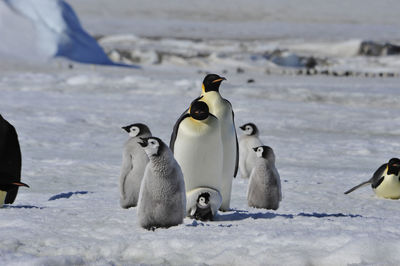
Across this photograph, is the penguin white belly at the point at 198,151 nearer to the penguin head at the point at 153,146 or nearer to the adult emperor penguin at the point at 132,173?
the adult emperor penguin at the point at 132,173

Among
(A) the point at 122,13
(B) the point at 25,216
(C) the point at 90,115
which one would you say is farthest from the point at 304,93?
(A) the point at 122,13

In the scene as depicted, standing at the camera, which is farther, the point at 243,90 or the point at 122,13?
the point at 122,13

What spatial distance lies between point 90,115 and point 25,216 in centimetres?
724

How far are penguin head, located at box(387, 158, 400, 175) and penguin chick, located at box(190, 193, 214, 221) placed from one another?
7.29 ft

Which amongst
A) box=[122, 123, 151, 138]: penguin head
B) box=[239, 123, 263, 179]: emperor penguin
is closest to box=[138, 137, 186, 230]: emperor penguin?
box=[122, 123, 151, 138]: penguin head

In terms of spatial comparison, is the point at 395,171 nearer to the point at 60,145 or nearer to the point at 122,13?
the point at 60,145

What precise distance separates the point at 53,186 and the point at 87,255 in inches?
106

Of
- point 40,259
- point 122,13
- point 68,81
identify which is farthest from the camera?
point 122,13

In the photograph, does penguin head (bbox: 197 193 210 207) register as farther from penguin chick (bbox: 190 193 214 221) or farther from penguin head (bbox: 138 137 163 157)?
penguin head (bbox: 138 137 163 157)

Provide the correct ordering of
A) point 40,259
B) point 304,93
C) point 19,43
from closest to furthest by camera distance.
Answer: point 40,259 → point 304,93 → point 19,43

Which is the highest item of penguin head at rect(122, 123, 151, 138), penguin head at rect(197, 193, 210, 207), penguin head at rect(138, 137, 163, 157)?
penguin head at rect(138, 137, 163, 157)

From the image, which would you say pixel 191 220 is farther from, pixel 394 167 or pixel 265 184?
pixel 394 167

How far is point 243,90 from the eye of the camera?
15008 millimetres

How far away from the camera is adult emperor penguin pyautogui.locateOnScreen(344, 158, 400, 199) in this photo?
5.49 m
